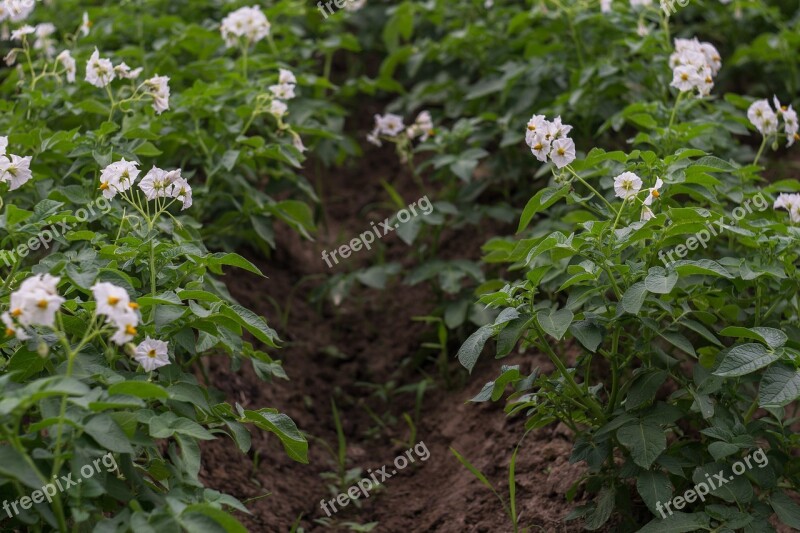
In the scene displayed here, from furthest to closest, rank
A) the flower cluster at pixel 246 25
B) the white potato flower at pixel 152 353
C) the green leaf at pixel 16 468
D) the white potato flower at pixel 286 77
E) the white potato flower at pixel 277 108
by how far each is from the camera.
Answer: the flower cluster at pixel 246 25 → the white potato flower at pixel 286 77 → the white potato flower at pixel 277 108 → the white potato flower at pixel 152 353 → the green leaf at pixel 16 468

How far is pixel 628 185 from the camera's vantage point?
6.98 ft

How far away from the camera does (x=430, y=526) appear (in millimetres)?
2477

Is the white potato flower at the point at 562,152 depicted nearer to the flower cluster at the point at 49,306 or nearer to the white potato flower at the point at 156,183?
the white potato flower at the point at 156,183

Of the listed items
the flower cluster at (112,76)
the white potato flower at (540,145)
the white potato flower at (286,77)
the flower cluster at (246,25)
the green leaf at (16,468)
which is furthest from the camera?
the flower cluster at (246,25)

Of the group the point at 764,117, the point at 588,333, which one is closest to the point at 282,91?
the point at 588,333

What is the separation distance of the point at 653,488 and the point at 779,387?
34 cm

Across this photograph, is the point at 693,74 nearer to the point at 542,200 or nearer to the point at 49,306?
the point at 542,200

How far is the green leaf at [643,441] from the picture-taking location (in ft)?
6.37

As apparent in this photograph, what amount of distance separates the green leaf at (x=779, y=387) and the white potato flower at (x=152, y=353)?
1.18 meters

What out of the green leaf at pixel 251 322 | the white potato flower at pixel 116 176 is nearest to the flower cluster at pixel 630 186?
the green leaf at pixel 251 322

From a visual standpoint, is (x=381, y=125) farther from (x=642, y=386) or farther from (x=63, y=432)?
(x=63, y=432)

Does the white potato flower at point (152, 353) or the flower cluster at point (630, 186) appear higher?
the white potato flower at point (152, 353)

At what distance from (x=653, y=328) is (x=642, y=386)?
0.48 feet

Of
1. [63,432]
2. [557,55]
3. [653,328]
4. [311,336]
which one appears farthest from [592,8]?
[63,432]
